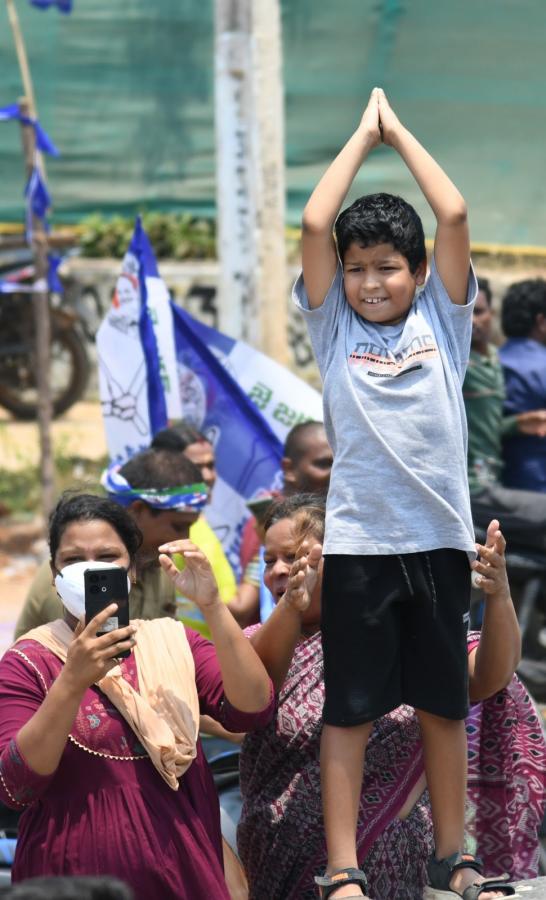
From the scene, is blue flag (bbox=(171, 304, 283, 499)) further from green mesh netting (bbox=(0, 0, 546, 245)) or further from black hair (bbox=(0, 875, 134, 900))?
black hair (bbox=(0, 875, 134, 900))

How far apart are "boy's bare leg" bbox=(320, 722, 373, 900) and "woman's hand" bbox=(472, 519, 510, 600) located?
38 cm

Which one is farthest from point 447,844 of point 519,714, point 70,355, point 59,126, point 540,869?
point 70,355

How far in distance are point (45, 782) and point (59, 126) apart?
22.9ft

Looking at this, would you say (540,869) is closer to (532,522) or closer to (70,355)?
(532,522)

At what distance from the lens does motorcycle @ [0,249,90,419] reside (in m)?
10.6

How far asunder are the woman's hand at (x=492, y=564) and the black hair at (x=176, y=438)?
7.38 feet

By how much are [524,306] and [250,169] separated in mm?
1536

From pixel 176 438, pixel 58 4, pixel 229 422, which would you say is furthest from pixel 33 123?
pixel 176 438

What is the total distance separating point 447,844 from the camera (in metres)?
3.02

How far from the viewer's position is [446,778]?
3.03 metres

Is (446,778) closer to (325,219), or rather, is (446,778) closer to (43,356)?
(325,219)

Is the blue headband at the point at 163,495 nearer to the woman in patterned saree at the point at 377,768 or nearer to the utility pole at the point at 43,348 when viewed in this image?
the woman in patterned saree at the point at 377,768

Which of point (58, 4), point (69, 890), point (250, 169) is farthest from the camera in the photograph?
point (58, 4)

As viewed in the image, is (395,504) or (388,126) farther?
(388,126)
